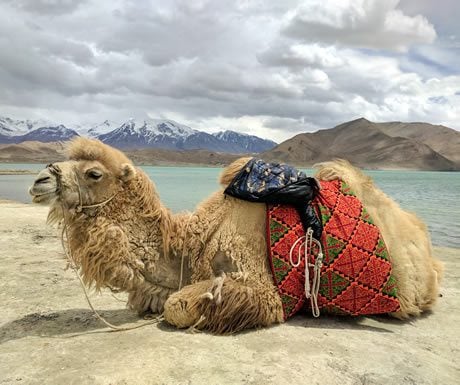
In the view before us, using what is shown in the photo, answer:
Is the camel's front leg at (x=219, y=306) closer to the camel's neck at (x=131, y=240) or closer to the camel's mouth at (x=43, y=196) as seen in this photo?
the camel's neck at (x=131, y=240)

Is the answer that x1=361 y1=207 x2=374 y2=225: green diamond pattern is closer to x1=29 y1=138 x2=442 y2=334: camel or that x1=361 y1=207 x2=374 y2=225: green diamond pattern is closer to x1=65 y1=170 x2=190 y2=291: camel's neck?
x1=29 y1=138 x2=442 y2=334: camel

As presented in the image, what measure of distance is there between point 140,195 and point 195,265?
68 centimetres

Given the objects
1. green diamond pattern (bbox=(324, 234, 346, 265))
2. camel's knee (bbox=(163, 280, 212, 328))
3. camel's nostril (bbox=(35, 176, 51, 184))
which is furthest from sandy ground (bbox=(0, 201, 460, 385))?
camel's nostril (bbox=(35, 176, 51, 184))

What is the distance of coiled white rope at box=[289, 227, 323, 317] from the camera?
3652 millimetres

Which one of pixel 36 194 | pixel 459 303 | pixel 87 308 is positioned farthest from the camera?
pixel 459 303

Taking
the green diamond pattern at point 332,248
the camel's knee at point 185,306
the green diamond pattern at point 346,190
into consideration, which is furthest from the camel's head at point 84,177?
the green diamond pattern at point 346,190

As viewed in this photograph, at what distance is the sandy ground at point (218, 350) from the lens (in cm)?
278

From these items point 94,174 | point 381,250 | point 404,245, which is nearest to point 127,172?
point 94,174

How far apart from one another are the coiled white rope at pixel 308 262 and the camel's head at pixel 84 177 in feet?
4.45

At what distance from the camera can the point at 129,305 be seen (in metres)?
3.81

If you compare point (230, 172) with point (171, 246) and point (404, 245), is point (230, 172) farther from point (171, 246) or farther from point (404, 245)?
point (404, 245)

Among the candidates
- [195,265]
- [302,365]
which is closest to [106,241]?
[195,265]

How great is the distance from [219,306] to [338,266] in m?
0.97

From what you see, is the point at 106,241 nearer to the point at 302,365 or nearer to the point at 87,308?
the point at 87,308
